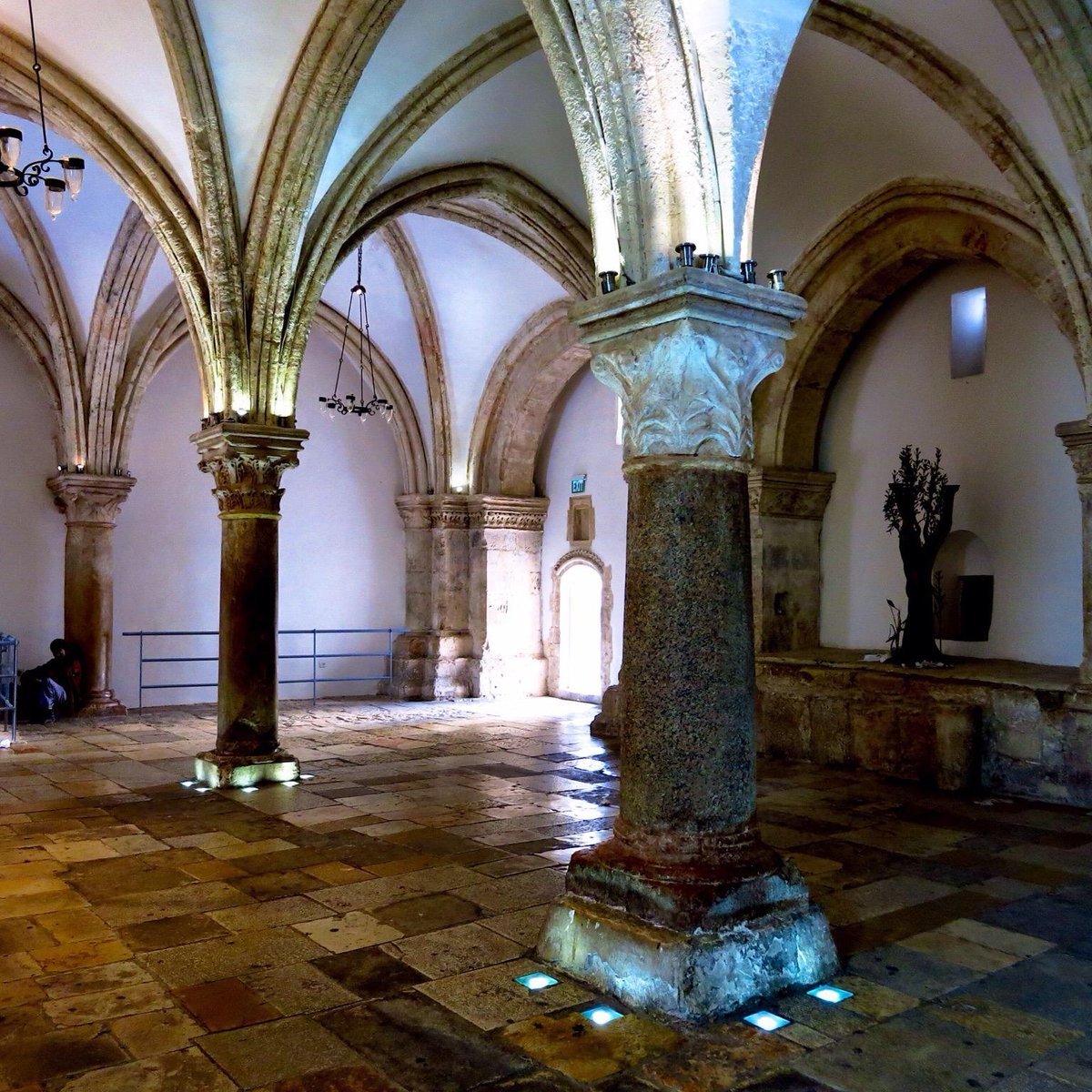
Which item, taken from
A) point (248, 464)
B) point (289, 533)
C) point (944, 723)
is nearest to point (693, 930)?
point (944, 723)

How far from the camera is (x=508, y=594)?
14461 millimetres

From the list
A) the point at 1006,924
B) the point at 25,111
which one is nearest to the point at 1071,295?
the point at 1006,924

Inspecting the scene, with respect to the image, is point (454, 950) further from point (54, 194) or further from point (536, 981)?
point (54, 194)

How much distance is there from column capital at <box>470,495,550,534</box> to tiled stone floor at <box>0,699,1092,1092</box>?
653cm

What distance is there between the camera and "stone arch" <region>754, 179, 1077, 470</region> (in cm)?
805

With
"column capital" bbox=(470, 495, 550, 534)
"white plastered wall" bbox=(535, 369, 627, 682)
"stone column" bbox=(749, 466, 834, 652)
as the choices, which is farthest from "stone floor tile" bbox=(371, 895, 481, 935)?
"column capital" bbox=(470, 495, 550, 534)

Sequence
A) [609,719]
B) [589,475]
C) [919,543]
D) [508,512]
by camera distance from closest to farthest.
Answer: [919,543] → [609,719] → [589,475] → [508,512]

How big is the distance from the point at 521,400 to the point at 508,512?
1.55m

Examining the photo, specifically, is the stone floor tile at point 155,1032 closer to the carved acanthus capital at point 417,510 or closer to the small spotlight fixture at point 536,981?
the small spotlight fixture at point 536,981

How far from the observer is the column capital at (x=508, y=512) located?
562 inches

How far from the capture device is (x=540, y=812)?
6.88 m

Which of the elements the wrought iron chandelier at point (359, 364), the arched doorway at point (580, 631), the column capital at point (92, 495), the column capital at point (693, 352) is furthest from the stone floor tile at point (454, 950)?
the column capital at point (92, 495)

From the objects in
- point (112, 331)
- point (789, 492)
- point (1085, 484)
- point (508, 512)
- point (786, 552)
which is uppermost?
point (112, 331)

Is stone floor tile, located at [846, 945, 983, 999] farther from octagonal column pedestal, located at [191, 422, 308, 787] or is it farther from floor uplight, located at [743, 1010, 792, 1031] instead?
octagonal column pedestal, located at [191, 422, 308, 787]
